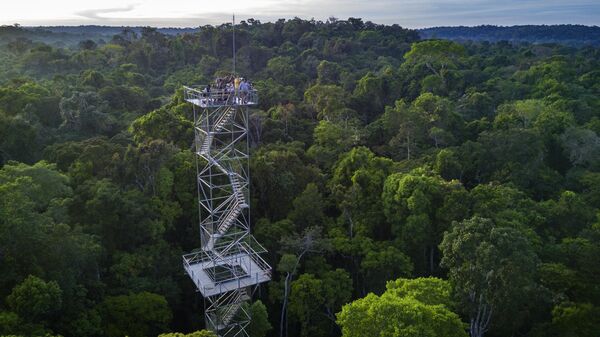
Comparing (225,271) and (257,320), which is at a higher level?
(225,271)

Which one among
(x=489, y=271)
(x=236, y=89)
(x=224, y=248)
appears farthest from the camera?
(x=224, y=248)

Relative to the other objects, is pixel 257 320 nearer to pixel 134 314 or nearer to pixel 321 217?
pixel 134 314

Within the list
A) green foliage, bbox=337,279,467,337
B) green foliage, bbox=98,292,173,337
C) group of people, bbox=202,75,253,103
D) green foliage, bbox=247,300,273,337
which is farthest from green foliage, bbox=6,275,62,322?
green foliage, bbox=337,279,467,337

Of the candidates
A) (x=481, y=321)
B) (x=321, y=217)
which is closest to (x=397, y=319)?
(x=481, y=321)

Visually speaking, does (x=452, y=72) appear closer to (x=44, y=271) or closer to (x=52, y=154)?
(x=52, y=154)

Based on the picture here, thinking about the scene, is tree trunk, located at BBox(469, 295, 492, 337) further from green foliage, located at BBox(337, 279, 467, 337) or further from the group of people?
the group of people

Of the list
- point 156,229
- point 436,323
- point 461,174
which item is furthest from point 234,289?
point 461,174

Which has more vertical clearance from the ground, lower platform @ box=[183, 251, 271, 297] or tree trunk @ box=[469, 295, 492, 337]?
lower platform @ box=[183, 251, 271, 297]
